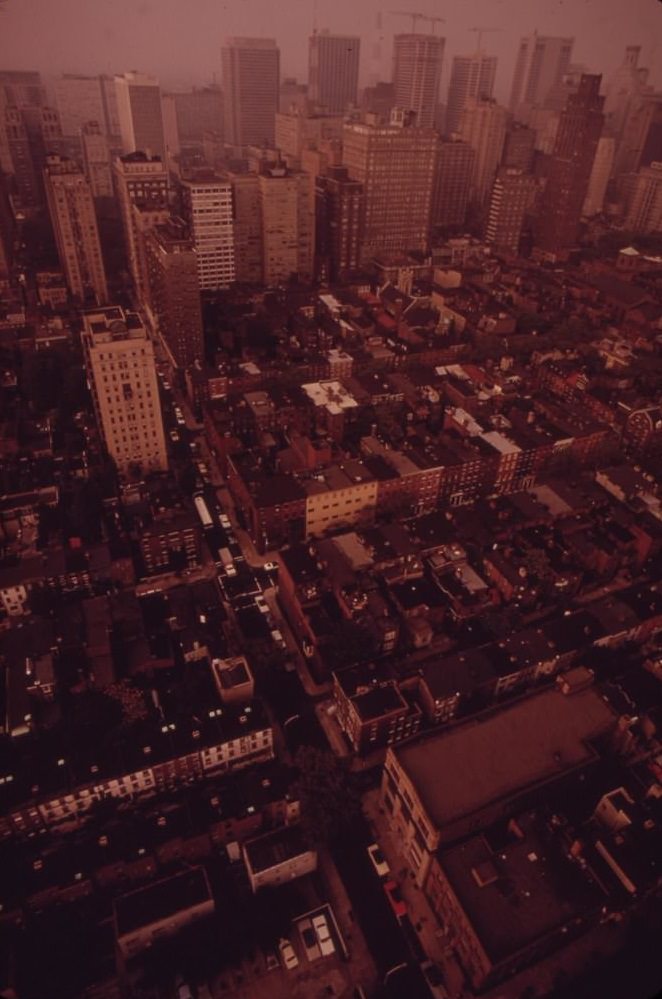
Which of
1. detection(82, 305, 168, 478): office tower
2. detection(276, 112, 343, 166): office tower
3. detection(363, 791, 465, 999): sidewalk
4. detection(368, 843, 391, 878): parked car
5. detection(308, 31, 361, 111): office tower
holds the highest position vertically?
detection(308, 31, 361, 111): office tower

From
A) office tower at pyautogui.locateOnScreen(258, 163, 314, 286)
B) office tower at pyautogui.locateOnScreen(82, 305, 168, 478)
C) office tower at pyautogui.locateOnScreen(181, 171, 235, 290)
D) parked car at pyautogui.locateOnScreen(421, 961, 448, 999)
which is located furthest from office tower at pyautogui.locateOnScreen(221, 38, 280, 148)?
parked car at pyautogui.locateOnScreen(421, 961, 448, 999)

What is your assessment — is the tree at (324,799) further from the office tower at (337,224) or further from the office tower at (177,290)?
the office tower at (337,224)

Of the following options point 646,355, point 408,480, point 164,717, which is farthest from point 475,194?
point 164,717

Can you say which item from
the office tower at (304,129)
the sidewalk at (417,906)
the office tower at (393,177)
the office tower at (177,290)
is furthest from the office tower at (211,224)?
the sidewalk at (417,906)

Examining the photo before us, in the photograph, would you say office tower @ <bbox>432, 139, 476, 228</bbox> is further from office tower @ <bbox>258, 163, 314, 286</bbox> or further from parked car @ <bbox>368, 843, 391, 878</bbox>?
parked car @ <bbox>368, 843, 391, 878</bbox>

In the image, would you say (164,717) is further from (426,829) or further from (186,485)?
(186,485)
